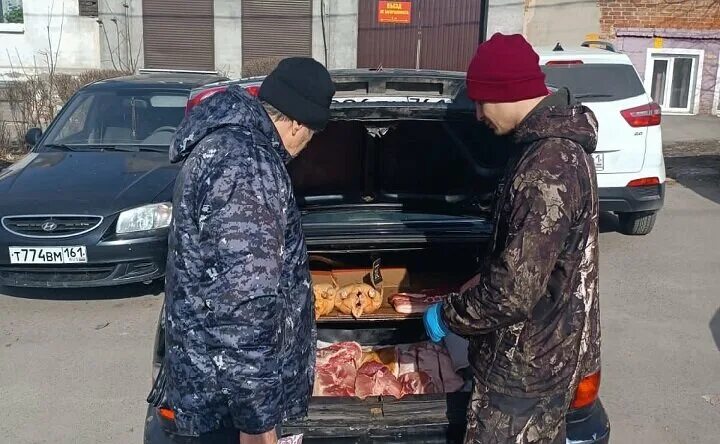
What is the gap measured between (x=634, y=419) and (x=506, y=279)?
2437 mm

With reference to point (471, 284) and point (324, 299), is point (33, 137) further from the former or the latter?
point (471, 284)

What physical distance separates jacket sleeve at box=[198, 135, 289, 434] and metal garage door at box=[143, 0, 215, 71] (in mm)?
20260

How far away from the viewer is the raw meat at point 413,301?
3.69 meters

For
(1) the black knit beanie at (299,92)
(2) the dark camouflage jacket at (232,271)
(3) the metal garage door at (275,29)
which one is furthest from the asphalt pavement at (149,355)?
(3) the metal garage door at (275,29)

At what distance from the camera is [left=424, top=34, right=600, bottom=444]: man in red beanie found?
2.17m

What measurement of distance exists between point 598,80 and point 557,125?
18.1ft

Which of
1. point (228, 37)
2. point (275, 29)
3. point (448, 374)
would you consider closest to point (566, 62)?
point (448, 374)

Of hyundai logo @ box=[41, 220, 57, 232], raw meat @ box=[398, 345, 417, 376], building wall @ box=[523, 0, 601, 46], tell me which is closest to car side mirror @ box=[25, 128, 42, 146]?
hyundai logo @ box=[41, 220, 57, 232]

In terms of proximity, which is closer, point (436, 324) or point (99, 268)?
point (436, 324)

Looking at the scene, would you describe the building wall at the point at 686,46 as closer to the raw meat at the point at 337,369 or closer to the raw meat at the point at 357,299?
the raw meat at the point at 357,299

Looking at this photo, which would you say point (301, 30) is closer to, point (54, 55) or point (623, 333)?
point (54, 55)

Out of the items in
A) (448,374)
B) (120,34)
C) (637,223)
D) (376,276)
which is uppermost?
(120,34)

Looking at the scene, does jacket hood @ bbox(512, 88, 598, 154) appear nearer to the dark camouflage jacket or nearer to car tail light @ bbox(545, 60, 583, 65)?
the dark camouflage jacket

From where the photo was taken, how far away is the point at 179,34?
2125cm
